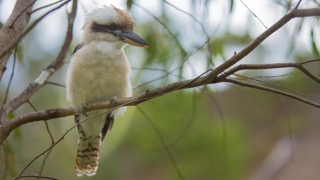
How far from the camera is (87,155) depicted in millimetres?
2568

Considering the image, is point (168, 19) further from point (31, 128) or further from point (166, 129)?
point (31, 128)

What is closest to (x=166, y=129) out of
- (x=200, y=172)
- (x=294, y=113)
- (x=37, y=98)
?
(x=200, y=172)

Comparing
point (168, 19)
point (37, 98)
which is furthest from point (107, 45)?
point (37, 98)

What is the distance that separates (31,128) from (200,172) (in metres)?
1.36

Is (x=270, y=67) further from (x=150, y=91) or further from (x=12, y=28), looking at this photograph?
(x=12, y=28)

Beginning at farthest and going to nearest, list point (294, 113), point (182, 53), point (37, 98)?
point (294, 113), point (37, 98), point (182, 53)

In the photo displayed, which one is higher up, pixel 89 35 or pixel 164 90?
pixel 89 35

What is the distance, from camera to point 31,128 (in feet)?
16.8

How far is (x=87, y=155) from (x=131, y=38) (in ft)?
2.00

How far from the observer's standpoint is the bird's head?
7.40 ft

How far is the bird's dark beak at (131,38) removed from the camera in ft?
6.83

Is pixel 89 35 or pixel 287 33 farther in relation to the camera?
pixel 89 35

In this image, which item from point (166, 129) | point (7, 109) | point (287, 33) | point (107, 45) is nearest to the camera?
point (7, 109)

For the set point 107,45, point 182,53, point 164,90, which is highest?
point 107,45
